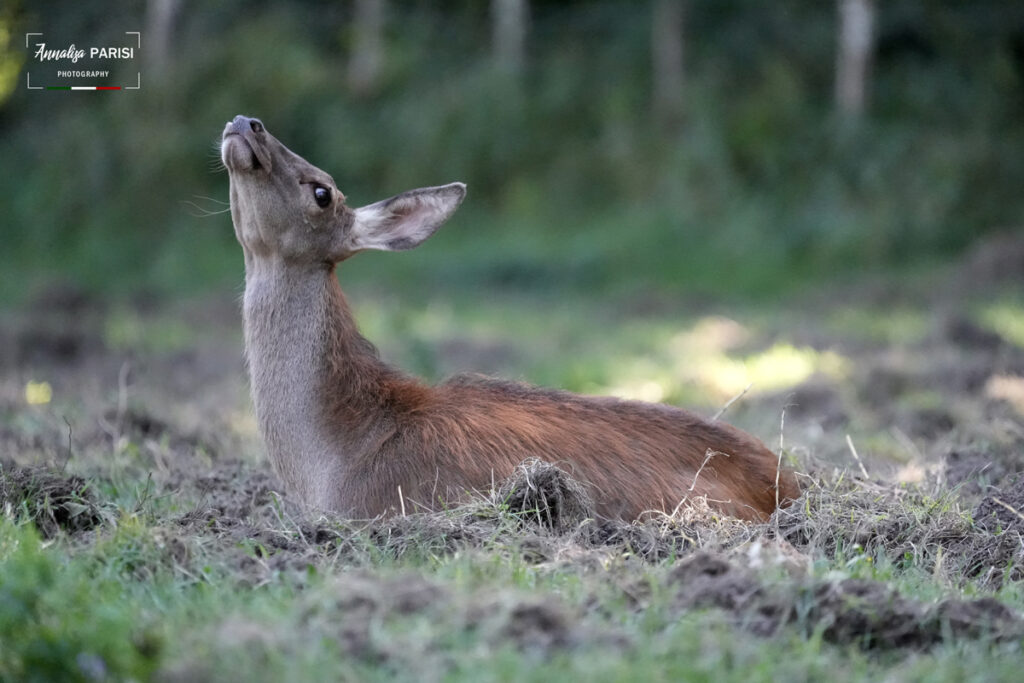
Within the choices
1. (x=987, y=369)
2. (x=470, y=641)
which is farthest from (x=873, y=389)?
(x=470, y=641)

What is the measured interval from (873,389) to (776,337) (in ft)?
10.4

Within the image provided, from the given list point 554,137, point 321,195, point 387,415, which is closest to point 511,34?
point 554,137

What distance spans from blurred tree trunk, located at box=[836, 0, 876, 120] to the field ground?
11.9 m

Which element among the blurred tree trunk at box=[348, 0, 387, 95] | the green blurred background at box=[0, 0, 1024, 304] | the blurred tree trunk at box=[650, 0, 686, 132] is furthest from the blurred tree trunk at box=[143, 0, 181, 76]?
the blurred tree trunk at box=[650, 0, 686, 132]

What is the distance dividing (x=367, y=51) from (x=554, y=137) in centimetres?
409

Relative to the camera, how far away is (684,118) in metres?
19.6

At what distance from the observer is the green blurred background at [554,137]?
17.0 m

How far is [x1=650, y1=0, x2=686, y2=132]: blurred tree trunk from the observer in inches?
778

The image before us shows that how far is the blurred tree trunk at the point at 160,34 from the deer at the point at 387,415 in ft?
56.1

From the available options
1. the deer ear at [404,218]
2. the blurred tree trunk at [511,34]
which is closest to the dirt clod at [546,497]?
the deer ear at [404,218]

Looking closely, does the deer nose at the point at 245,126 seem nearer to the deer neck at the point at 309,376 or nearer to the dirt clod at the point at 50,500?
the deer neck at the point at 309,376

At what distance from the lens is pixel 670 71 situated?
2008 centimetres

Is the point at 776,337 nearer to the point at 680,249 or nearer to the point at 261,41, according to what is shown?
the point at 680,249

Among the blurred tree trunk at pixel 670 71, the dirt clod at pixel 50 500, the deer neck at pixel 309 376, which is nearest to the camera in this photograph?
the dirt clod at pixel 50 500
